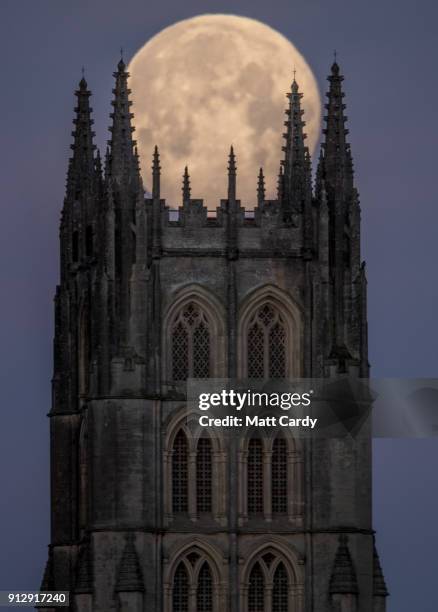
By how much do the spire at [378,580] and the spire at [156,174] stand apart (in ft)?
46.3

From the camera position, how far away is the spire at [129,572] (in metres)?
125

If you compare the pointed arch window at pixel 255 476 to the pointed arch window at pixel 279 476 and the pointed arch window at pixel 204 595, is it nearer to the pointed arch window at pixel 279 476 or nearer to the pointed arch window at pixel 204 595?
the pointed arch window at pixel 279 476

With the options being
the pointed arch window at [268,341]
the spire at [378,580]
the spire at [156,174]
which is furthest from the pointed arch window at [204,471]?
the spire at [156,174]

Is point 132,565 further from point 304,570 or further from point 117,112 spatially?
point 117,112

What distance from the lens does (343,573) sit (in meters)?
126

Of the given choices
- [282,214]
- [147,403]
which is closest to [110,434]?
[147,403]

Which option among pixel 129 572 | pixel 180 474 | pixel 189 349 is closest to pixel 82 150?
pixel 189 349

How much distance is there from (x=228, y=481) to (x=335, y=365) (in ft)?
17.3

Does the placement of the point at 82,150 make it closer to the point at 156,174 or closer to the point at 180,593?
the point at 156,174

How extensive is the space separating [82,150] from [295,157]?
328 inches

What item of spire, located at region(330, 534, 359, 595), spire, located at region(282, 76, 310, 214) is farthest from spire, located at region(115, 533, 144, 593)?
spire, located at region(282, 76, 310, 214)

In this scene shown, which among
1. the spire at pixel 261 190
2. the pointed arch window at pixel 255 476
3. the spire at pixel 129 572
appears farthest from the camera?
the spire at pixel 261 190

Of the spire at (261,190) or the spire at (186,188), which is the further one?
the spire at (261,190)

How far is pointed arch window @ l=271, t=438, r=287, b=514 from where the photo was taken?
127 m
